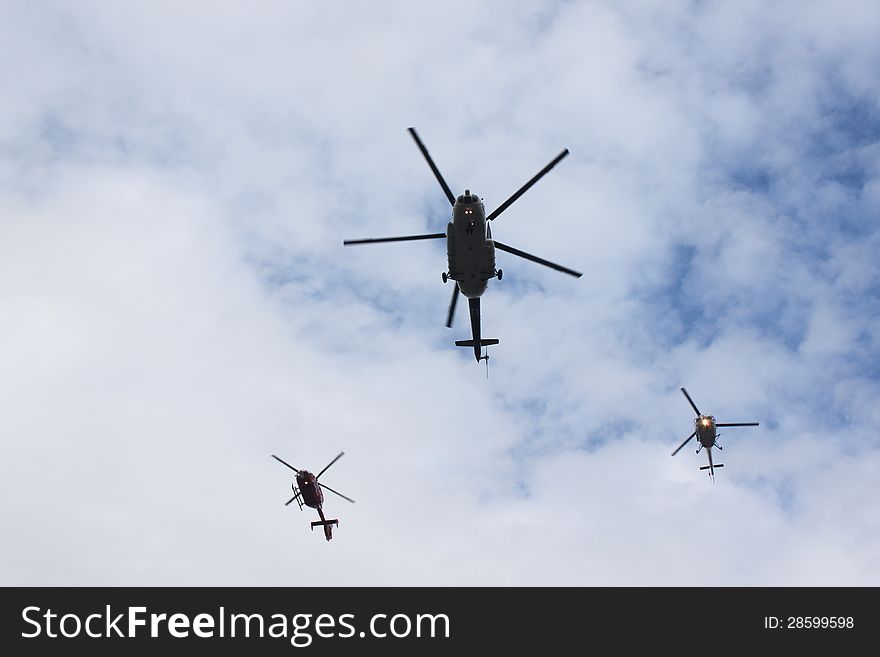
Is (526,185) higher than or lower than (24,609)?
higher

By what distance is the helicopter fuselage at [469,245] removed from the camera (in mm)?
33094

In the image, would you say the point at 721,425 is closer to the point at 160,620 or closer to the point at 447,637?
the point at 447,637

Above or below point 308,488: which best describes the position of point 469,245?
above

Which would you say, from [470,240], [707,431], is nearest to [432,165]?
[470,240]

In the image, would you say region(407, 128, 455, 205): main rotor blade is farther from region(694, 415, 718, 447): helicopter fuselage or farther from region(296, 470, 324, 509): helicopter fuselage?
region(694, 415, 718, 447): helicopter fuselage

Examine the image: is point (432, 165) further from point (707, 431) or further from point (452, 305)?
point (707, 431)

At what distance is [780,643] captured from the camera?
4016 cm

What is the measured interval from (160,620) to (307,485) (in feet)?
93.1

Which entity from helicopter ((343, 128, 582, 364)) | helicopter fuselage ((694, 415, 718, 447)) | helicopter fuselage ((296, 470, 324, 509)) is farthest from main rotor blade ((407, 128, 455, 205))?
helicopter fuselage ((694, 415, 718, 447))

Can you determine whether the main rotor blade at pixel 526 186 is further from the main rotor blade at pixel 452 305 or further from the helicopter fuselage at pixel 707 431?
the helicopter fuselage at pixel 707 431

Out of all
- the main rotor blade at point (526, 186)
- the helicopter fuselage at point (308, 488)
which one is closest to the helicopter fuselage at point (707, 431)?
the helicopter fuselage at point (308, 488)

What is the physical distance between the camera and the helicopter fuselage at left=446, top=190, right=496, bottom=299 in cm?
3309

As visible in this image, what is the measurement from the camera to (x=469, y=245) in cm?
3406

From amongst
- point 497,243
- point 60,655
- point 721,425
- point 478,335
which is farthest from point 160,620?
point 721,425
